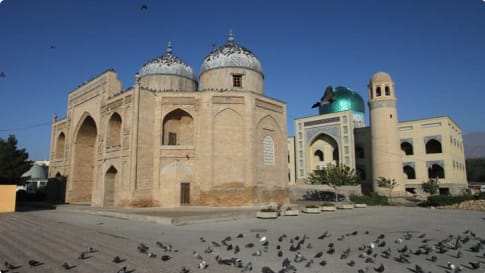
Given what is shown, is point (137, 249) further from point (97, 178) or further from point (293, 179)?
point (293, 179)

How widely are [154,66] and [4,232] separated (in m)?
16.9

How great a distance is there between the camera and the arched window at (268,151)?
21.9m

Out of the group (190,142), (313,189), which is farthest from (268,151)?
(313,189)

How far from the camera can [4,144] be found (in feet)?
103

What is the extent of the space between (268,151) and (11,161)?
977 inches

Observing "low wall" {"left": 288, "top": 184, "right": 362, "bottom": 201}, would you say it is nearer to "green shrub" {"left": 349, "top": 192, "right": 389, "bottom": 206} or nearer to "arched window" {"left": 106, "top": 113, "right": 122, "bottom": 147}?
"green shrub" {"left": 349, "top": 192, "right": 389, "bottom": 206}

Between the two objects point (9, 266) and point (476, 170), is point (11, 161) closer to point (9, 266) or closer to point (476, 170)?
point (9, 266)

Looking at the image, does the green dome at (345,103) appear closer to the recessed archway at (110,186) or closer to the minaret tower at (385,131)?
the minaret tower at (385,131)

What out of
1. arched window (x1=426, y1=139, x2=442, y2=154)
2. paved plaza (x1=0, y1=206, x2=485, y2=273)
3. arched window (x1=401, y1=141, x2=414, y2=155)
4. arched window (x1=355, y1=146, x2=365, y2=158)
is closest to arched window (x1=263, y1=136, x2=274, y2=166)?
paved plaza (x1=0, y1=206, x2=485, y2=273)

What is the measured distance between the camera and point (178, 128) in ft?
73.5

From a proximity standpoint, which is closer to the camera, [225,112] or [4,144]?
[225,112]

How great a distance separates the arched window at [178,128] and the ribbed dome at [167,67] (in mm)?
4346

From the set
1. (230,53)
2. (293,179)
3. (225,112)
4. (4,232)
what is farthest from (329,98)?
(4,232)

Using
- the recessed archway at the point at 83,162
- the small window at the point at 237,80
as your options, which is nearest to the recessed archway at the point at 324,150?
the small window at the point at 237,80
